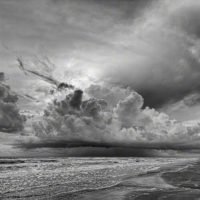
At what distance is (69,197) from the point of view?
24.2 m

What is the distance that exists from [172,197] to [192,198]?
1.95 meters

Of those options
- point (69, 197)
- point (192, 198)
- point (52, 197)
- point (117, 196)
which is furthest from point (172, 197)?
point (52, 197)

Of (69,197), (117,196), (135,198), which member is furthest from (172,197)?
(69,197)

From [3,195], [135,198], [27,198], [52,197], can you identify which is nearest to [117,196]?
[135,198]

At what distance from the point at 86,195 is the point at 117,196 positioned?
139 inches

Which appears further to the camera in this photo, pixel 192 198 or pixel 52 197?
pixel 52 197

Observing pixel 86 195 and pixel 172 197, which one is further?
pixel 86 195

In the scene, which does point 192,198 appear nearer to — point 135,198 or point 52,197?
point 135,198

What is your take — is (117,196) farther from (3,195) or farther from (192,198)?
(3,195)

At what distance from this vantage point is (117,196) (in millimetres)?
24344

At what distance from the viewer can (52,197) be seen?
24.0 meters

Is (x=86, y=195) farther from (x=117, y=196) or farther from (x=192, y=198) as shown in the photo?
(x=192, y=198)

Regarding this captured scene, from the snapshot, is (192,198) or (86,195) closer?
(192,198)

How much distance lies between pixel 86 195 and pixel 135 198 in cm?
565
